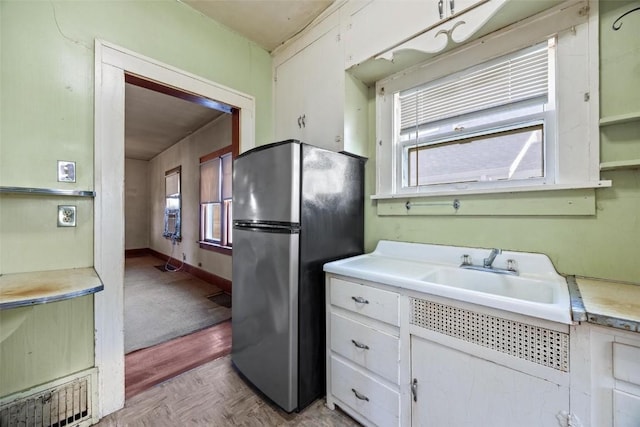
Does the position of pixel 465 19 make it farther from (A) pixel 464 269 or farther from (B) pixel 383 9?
(A) pixel 464 269

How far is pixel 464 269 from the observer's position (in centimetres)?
145

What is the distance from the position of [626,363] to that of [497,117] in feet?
4.15

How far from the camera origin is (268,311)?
1594 mm

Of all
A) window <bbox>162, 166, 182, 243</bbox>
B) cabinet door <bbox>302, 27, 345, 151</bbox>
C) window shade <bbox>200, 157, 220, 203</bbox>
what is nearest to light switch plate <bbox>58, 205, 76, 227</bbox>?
cabinet door <bbox>302, 27, 345, 151</bbox>

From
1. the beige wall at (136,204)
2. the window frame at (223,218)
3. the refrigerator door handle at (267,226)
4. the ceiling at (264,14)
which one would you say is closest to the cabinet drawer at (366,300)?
the refrigerator door handle at (267,226)

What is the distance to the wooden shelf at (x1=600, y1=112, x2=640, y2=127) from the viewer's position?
1.09m

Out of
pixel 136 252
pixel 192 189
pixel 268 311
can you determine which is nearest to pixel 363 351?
pixel 268 311

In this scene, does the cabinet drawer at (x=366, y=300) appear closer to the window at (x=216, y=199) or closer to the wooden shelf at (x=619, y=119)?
the wooden shelf at (x=619, y=119)

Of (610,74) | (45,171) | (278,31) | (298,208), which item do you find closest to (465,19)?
(610,74)

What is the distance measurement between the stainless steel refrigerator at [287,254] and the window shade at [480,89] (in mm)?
594

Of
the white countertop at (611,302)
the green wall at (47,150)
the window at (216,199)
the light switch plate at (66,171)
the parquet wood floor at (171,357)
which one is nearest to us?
the white countertop at (611,302)

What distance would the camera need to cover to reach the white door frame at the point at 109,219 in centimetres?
150

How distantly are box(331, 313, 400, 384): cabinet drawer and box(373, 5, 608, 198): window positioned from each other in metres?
0.92

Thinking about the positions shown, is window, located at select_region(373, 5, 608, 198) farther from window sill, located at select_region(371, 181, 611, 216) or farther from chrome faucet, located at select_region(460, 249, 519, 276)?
chrome faucet, located at select_region(460, 249, 519, 276)
